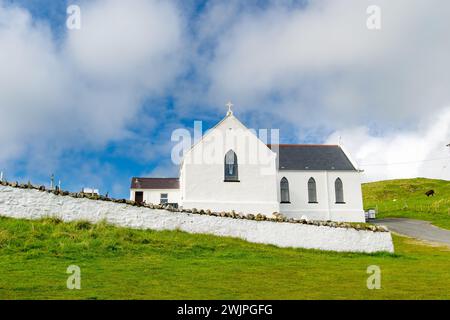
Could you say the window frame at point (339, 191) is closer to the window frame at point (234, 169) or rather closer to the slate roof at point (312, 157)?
the slate roof at point (312, 157)

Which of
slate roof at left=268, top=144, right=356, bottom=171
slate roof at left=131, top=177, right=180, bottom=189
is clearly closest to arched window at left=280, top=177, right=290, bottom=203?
slate roof at left=268, top=144, right=356, bottom=171

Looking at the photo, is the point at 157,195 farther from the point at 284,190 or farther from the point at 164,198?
the point at 284,190

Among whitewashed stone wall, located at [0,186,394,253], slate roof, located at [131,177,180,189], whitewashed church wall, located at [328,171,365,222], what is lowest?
whitewashed stone wall, located at [0,186,394,253]

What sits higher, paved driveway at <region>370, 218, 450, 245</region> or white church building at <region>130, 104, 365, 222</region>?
white church building at <region>130, 104, 365, 222</region>

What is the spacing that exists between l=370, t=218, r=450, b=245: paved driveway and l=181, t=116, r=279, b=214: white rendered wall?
11637mm

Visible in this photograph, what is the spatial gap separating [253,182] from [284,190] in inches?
318

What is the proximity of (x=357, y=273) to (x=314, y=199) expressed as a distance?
96.9ft

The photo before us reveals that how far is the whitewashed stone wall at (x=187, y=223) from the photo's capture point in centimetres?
2427

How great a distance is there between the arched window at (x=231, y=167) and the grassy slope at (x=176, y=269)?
1402cm

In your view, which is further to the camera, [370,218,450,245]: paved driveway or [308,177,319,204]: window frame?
[308,177,319,204]: window frame

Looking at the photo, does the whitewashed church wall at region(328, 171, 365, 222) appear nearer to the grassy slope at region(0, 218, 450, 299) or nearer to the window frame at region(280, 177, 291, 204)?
the window frame at region(280, 177, 291, 204)

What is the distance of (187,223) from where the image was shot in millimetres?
25453

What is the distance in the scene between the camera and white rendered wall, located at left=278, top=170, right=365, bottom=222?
147 feet

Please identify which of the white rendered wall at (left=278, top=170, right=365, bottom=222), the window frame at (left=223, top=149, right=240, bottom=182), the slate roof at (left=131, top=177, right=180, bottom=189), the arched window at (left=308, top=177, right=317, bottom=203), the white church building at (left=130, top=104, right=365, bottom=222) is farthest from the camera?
the slate roof at (left=131, top=177, right=180, bottom=189)
